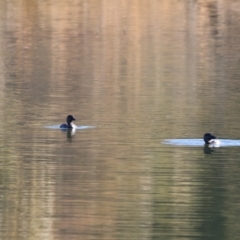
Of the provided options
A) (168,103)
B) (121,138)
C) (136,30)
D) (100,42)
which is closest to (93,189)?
(121,138)

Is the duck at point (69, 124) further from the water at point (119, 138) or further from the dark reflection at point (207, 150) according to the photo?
the dark reflection at point (207, 150)

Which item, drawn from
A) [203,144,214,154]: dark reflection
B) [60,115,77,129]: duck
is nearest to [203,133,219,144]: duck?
[203,144,214,154]: dark reflection

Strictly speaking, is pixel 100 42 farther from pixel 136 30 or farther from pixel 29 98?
pixel 29 98

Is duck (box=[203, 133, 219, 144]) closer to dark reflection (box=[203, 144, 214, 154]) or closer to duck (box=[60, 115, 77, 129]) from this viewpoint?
dark reflection (box=[203, 144, 214, 154])

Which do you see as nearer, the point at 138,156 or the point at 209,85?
the point at 138,156

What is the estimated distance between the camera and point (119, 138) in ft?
75.0

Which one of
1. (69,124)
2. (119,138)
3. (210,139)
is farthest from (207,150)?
(69,124)

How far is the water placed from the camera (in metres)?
15.7

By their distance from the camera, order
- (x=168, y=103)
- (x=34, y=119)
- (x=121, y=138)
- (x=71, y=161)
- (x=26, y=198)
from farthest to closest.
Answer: (x=168, y=103), (x=34, y=119), (x=121, y=138), (x=71, y=161), (x=26, y=198)

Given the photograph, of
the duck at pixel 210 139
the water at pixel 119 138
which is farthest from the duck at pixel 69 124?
the duck at pixel 210 139

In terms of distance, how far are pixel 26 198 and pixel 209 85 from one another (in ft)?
55.2

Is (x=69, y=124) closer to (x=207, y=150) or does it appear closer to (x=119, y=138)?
(x=119, y=138)

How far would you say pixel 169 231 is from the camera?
1483 cm

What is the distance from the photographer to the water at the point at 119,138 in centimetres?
1567
